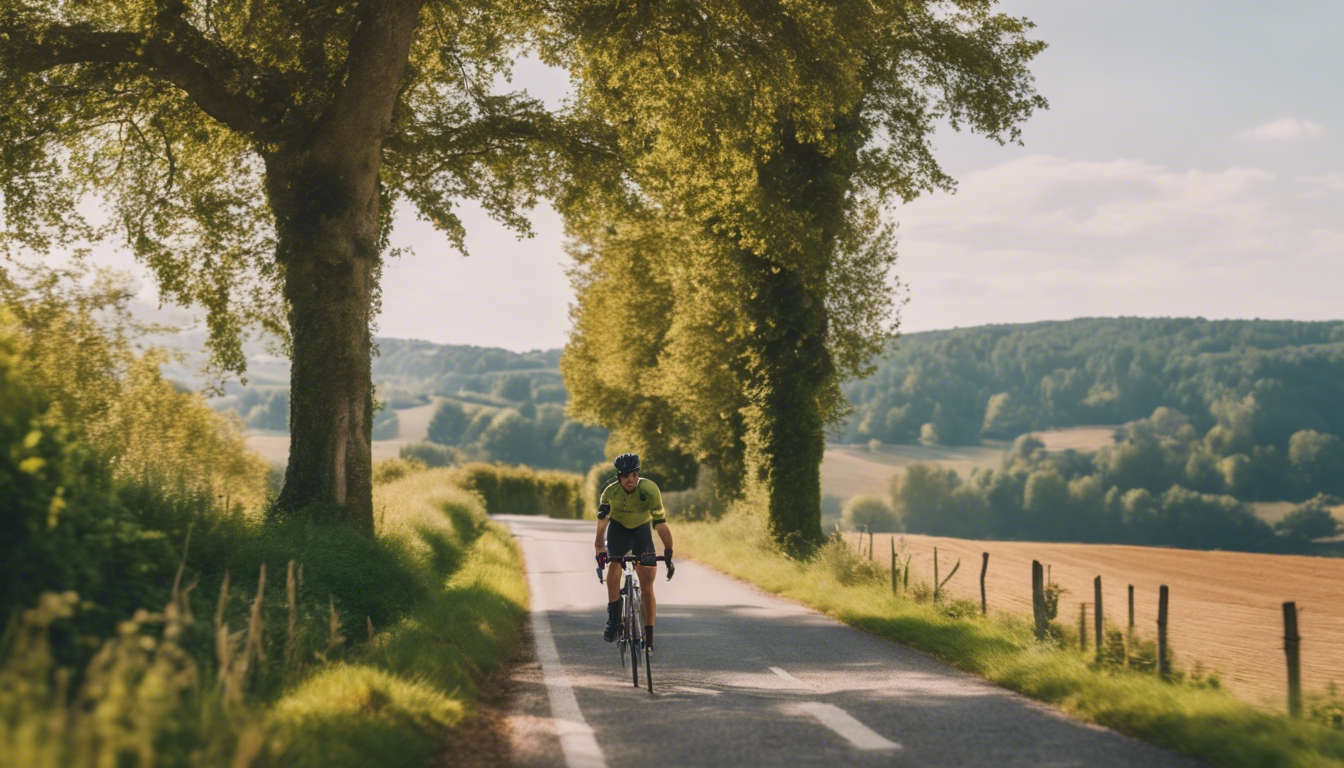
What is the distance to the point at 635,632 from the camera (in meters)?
9.84

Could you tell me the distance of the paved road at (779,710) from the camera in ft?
22.2

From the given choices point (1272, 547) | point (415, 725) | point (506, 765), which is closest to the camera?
point (506, 765)

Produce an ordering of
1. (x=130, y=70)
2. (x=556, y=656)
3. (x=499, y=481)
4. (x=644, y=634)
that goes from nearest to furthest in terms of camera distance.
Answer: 1. (x=644, y=634)
2. (x=556, y=656)
3. (x=130, y=70)
4. (x=499, y=481)

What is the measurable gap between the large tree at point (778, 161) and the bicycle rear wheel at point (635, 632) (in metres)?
8.90

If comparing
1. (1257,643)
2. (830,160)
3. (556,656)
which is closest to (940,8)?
(830,160)

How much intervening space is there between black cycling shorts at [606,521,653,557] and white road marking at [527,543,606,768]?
4.27 ft

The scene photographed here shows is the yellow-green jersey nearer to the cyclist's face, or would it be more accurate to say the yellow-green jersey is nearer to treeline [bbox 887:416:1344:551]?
the cyclist's face

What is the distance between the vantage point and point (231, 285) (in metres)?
20.5

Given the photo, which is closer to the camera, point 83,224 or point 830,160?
point 83,224

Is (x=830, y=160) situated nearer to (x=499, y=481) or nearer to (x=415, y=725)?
(x=415, y=725)

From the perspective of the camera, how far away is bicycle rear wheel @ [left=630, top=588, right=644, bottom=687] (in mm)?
9711

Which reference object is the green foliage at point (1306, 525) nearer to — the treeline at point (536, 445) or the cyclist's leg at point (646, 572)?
the treeline at point (536, 445)

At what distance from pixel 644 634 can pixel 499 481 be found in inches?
2390

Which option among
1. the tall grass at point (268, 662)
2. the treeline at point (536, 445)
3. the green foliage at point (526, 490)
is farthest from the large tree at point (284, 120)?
the treeline at point (536, 445)
